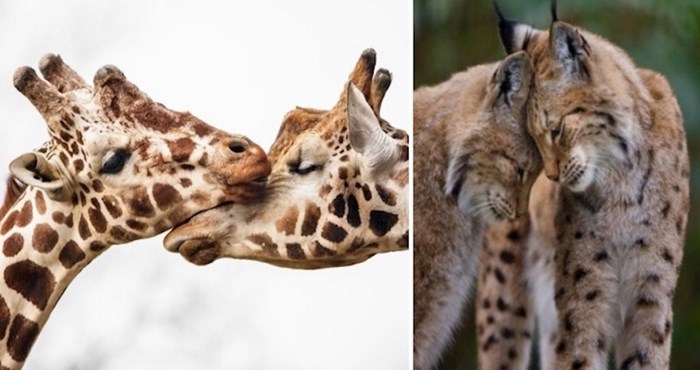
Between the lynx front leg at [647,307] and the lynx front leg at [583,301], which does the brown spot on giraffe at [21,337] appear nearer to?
the lynx front leg at [583,301]

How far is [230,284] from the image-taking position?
9.22 ft

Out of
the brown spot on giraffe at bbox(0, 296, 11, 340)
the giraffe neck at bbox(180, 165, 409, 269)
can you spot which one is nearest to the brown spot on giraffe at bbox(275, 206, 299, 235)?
the giraffe neck at bbox(180, 165, 409, 269)

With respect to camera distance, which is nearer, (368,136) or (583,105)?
(583,105)

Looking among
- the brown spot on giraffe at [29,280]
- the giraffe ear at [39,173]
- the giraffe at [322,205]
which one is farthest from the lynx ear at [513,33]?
the brown spot on giraffe at [29,280]

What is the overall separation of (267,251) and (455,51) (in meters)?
0.65

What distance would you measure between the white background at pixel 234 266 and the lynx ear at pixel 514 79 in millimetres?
245

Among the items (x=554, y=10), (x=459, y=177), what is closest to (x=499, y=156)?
(x=459, y=177)

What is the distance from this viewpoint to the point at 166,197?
2795 mm

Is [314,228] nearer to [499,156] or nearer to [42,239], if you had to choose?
[499,156]

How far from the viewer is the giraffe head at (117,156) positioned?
279cm

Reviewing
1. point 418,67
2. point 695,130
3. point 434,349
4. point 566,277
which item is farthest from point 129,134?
point 695,130

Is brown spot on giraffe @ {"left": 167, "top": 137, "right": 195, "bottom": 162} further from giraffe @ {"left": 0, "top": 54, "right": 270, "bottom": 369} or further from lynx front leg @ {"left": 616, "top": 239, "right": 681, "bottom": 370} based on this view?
lynx front leg @ {"left": 616, "top": 239, "right": 681, "bottom": 370}

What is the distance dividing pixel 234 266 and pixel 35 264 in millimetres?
479

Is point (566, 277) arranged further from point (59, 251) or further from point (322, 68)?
point (59, 251)
